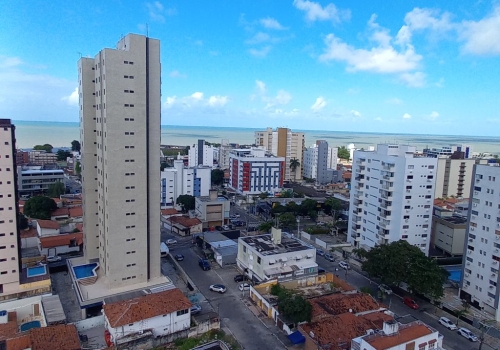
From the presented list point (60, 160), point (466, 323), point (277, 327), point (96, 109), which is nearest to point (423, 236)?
point (466, 323)

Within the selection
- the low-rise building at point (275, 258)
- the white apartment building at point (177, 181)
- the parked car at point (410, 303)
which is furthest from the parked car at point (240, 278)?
the white apartment building at point (177, 181)

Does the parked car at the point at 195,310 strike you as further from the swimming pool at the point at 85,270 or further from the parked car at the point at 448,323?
the parked car at the point at 448,323

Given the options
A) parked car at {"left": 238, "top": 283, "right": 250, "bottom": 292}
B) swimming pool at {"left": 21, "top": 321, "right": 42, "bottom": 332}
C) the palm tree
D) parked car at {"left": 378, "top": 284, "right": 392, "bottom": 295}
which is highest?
the palm tree

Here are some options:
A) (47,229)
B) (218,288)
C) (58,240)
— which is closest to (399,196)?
(218,288)

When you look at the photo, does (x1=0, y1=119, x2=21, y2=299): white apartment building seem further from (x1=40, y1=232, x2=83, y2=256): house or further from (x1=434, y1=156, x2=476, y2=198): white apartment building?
(x1=434, y1=156, x2=476, y2=198): white apartment building

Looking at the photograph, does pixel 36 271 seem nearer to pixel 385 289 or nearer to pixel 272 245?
pixel 272 245

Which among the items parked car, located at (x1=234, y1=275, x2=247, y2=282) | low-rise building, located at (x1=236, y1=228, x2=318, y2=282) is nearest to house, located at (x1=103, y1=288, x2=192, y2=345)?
parked car, located at (x1=234, y1=275, x2=247, y2=282)
